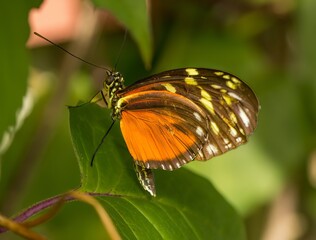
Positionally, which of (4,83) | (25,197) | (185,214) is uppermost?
(4,83)

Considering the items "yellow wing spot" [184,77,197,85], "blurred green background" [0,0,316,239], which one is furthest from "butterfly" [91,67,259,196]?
"blurred green background" [0,0,316,239]

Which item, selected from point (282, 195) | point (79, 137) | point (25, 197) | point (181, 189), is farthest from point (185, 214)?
point (282, 195)

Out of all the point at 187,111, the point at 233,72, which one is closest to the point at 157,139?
the point at 187,111

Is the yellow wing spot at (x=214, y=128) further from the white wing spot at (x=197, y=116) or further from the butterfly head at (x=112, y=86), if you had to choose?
the butterfly head at (x=112, y=86)

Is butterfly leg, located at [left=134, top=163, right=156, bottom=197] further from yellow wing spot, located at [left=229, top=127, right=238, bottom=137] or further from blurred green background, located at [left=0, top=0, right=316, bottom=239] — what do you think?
blurred green background, located at [left=0, top=0, right=316, bottom=239]

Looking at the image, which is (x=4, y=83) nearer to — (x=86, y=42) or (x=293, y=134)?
(x=86, y=42)
